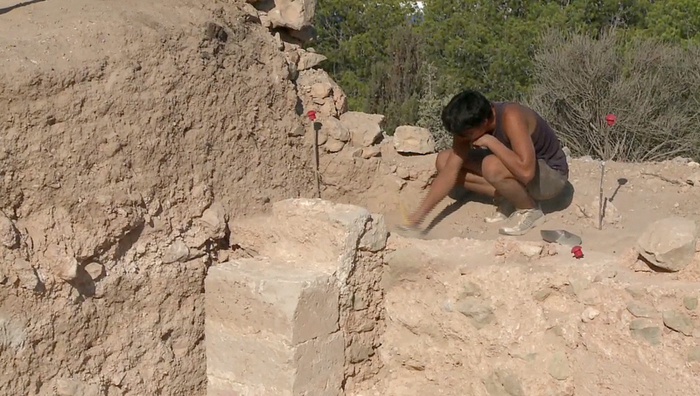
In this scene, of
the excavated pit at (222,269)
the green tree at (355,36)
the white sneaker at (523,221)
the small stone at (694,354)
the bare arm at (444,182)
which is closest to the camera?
the small stone at (694,354)

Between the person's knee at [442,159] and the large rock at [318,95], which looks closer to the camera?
the person's knee at [442,159]

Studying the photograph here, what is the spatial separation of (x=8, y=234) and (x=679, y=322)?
269 cm

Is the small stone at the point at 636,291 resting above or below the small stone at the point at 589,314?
above

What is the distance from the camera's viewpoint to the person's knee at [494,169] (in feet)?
14.5

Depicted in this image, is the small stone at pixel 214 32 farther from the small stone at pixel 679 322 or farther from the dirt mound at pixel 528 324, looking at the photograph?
the small stone at pixel 679 322

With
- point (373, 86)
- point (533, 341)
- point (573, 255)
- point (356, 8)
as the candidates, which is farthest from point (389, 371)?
point (356, 8)

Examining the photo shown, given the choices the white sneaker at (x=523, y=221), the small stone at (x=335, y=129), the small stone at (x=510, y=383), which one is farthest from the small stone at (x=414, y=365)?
the small stone at (x=335, y=129)

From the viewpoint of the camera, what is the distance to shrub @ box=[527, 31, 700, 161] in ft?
31.8

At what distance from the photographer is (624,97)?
9.71m

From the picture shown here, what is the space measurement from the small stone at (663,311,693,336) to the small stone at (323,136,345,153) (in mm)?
2300

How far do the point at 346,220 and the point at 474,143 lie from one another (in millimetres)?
1090

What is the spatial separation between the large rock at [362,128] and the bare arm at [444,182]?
61cm

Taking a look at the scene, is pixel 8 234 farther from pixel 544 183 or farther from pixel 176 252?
pixel 544 183

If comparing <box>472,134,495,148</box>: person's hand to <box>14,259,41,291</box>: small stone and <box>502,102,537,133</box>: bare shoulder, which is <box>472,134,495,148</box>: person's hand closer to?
<box>502,102,537,133</box>: bare shoulder
